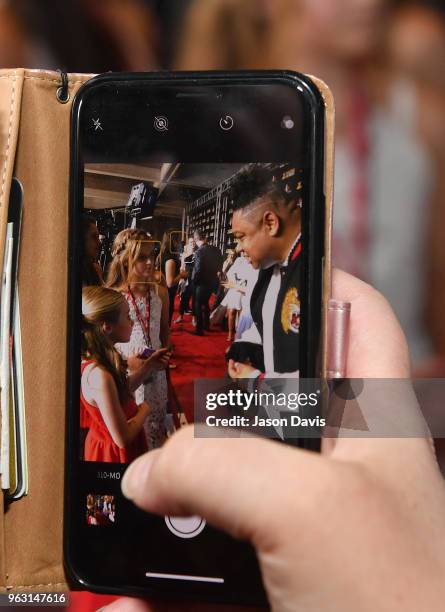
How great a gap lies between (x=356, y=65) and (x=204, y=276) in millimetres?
589

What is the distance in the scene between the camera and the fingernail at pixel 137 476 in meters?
0.37

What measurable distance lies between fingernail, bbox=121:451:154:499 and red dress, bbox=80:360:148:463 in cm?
7

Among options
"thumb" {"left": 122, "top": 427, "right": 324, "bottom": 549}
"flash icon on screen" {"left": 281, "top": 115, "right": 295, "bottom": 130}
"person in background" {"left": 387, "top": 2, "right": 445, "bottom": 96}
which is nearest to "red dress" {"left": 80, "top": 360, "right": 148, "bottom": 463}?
"thumb" {"left": 122, "top": 427, "right": 324, "bottom": 549}

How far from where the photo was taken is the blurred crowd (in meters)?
0.86

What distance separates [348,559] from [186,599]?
165mm

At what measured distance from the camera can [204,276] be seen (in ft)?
1.48

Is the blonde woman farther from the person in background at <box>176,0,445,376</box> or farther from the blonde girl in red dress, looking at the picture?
the person in background at <box>176,0,445,376</box>

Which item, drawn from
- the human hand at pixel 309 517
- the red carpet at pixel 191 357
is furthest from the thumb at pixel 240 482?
the red carpet at pixel 191 357

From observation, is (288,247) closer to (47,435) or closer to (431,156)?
(47,435)

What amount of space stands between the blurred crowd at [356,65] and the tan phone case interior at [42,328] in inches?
16.3

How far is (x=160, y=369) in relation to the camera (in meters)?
0.46

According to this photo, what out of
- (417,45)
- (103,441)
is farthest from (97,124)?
(417,45)

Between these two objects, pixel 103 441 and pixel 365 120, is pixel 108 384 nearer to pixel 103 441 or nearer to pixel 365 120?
pixel 103 441

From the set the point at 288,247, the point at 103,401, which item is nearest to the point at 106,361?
the point at 103,401
